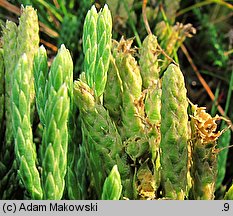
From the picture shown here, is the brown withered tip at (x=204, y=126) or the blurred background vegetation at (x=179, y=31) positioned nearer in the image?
the brown withered tip at (x=204, y=126)

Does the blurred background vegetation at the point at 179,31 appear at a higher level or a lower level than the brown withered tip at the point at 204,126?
higher

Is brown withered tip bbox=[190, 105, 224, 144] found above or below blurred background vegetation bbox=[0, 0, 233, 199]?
below

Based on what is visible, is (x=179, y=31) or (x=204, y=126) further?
(x=179, y=31)

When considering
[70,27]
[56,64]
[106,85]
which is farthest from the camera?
[70,27]

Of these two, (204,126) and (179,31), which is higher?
(179,31)

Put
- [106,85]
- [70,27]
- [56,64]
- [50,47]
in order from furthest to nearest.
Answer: [50,47], [70,27], [106,85], [56,64]

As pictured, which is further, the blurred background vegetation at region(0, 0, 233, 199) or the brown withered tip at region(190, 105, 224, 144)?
the blurred background vegetation at region(0, 0, 233, 199)

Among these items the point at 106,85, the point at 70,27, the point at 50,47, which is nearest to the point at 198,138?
the point at 106,85
